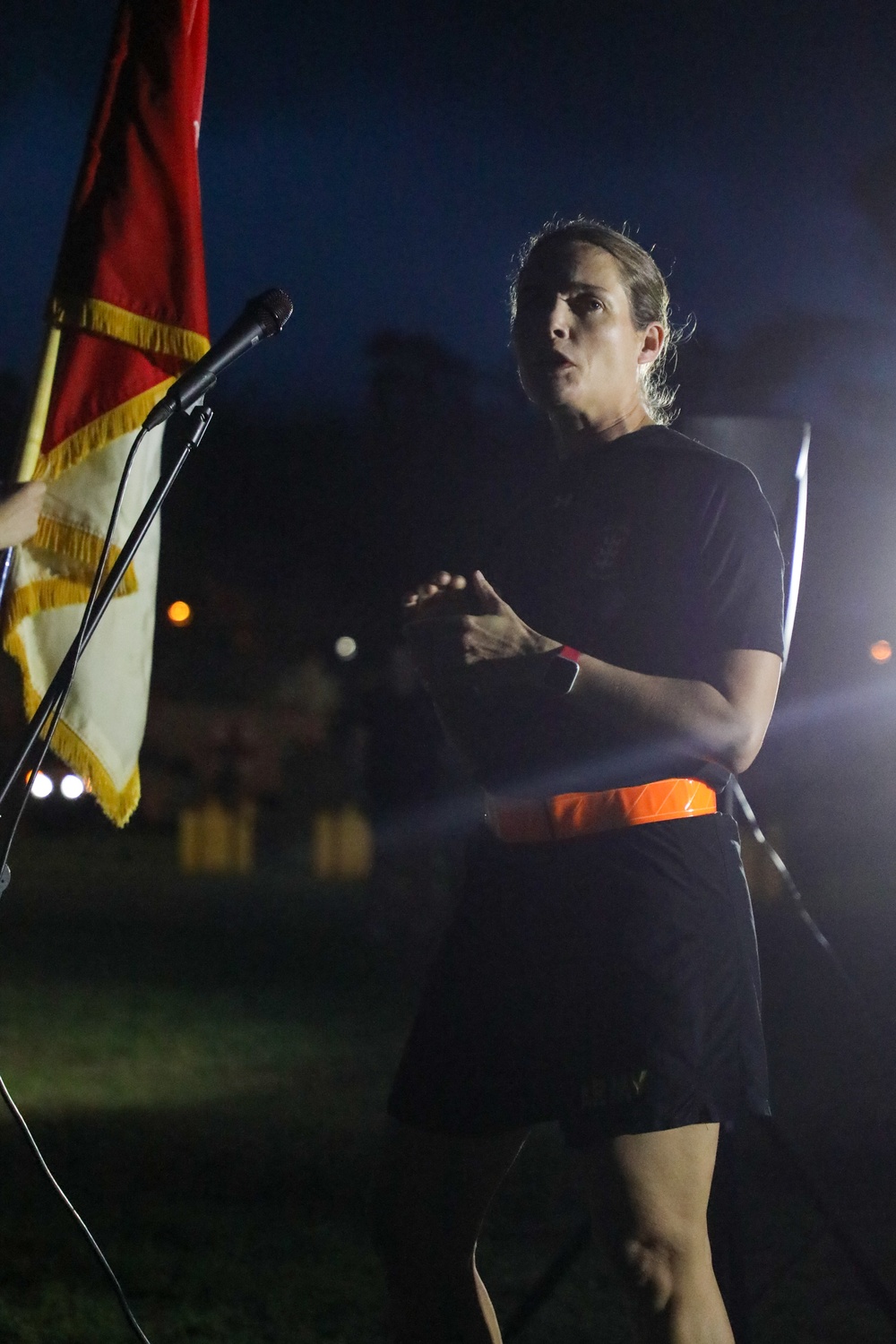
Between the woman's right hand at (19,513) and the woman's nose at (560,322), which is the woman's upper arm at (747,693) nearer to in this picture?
the woman's nose at (560,322)

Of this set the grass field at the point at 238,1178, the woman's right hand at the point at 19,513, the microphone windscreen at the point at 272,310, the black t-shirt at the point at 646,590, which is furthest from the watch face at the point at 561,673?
the grass field at the point at 238,1178

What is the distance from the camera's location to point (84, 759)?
125 inches

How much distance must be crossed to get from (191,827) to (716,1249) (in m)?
15.9

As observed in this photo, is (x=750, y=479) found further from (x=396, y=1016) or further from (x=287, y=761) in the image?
(x=287, y=761)

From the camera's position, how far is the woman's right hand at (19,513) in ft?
8.39

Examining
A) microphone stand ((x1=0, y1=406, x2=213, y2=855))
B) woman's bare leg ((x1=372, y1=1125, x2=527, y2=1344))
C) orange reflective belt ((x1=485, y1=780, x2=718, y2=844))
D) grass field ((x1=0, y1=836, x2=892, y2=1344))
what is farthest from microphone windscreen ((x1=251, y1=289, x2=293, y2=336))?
grass field ((x1=0, y1=836, x2=892, y2=1344))

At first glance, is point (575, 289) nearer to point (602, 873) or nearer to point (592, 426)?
point (592, 426)

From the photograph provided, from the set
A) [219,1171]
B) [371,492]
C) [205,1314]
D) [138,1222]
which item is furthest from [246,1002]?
[371,492]

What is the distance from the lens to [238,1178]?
483 centimetres

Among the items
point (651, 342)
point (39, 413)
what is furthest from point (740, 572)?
point (39, 413)

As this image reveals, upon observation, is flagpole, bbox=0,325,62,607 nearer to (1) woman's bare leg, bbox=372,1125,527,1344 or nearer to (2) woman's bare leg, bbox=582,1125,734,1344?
(1) woman's bare leg, bbox=372,1125,527,1344

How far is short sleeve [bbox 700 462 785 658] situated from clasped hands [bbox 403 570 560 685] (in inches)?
10.4

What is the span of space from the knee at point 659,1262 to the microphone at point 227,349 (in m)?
1.35

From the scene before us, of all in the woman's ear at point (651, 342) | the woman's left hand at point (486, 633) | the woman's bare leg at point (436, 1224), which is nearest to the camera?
the woman's left hand at point (486, 633)
